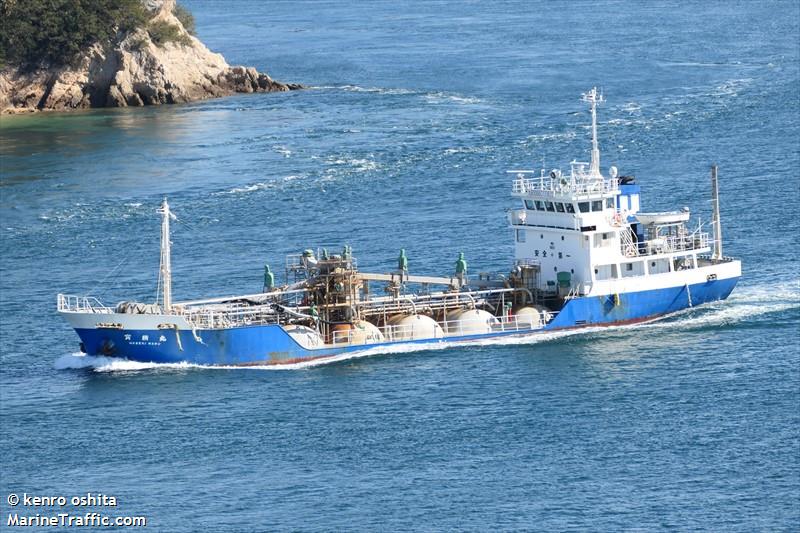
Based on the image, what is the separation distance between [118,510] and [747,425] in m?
22.4

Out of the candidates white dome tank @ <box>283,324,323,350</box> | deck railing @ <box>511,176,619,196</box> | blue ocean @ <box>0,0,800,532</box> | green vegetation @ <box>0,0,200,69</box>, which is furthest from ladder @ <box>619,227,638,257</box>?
green vegetation @ <box>0,0,200,69</box>

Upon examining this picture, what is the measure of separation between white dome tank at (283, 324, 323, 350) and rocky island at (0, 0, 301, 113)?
7675 cm

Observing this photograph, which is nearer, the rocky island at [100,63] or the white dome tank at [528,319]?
the white dome tank at [528,319]

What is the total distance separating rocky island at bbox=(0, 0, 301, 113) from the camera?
15000 centimetres

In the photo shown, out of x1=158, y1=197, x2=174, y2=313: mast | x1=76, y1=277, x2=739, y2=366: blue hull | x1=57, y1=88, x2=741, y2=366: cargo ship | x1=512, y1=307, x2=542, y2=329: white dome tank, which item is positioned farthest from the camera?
x1=512, y1=307, x2=542, y2=329: white dome tank

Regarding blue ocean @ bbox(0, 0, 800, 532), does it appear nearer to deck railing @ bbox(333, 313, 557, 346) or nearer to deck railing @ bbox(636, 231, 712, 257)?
deck railing @ bbox(333, 313, 557, 346)

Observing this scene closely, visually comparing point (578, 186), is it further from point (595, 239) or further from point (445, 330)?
point (445, 330)

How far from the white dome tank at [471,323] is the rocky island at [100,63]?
7627 cm

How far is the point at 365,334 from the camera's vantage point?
7694 centimetres

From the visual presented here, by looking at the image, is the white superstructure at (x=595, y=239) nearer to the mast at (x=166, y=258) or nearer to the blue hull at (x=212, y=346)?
Result: the blue hull at (x=212, y=346)

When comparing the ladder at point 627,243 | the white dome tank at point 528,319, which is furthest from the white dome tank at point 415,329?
the ladder at point 627,243

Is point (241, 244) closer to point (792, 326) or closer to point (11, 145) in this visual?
point (792, 326)

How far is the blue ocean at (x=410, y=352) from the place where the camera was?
6097 centimetres

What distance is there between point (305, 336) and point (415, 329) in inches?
185
